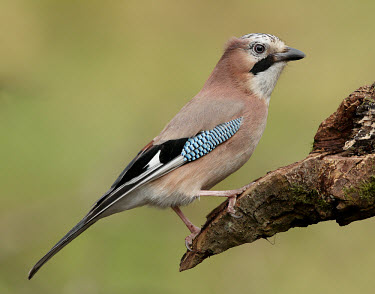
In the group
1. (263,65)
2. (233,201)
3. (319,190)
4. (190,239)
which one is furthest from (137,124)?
(319,190)

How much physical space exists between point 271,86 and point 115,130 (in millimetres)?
2411

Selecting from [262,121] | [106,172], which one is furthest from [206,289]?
[262,121]

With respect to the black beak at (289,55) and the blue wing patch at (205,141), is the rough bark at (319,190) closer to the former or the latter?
the blue wing patch at (205,141)

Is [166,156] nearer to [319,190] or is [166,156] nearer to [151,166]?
[151,166]

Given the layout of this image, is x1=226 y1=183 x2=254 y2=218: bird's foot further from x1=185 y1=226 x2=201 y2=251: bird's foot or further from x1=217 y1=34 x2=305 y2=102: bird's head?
x1=217 y1=34 x2=305 y2=102: bird's head

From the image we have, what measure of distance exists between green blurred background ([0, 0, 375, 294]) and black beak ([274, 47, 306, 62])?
1123 mm

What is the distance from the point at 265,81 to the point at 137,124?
2162 millimetres

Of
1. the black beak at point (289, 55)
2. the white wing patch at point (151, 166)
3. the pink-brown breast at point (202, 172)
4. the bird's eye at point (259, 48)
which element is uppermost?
the bird's eye at point (259, 48)

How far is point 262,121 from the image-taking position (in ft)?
19.0

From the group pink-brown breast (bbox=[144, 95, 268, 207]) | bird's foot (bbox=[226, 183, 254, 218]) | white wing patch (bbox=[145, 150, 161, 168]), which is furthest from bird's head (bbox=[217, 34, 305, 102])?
bird's foot (bbox=[226, 183, 254, 218])

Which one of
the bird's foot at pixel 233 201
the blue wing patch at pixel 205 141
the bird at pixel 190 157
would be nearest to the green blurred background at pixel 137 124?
the bird at pixel 190 157

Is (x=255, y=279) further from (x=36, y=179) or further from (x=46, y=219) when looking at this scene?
(x=36, y=179)

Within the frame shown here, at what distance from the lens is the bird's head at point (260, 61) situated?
5.98 metres

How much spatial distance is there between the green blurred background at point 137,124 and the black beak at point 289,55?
3.68ft
